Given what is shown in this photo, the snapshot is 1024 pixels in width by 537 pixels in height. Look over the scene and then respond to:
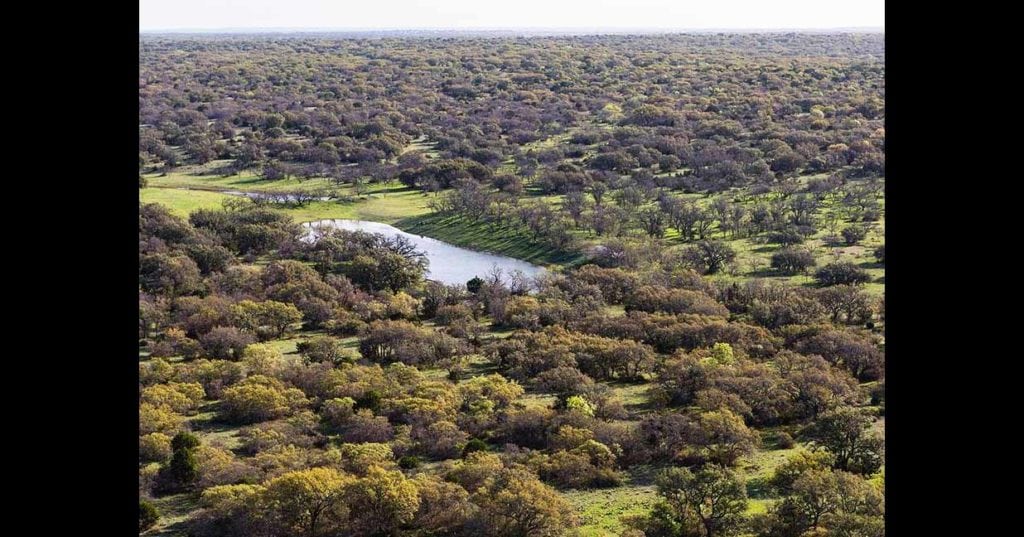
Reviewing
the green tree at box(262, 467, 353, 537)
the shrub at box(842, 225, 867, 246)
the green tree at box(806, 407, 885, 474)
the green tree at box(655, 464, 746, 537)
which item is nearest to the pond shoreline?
the shrub at box(842, 225, 867, 246)

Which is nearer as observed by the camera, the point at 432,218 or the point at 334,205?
the point at 432,218

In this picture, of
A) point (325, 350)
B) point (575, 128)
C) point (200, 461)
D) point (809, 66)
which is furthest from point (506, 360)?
point (809, 66)

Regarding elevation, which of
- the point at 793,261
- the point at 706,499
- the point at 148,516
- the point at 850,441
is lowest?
the point at 148,516

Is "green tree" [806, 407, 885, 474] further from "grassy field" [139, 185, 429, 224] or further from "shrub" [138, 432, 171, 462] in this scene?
"grassy field" [139, 185, 429, 224]

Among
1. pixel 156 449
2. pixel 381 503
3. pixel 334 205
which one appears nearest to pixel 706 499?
pixel 381 503

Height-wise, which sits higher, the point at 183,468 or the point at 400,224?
the point at 400,224

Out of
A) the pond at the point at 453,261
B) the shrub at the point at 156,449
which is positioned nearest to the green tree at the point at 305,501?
the shrub at the point at 156,449

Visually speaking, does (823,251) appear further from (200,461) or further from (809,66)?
(809,66)

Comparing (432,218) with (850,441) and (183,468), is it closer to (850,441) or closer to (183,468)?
(183,468)
